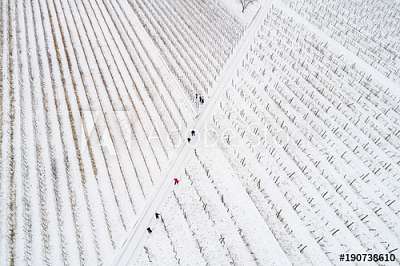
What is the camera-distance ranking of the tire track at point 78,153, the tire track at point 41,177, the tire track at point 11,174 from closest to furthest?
1. the tire track at point 11,174
2. the tire track at point 41,177
3. the tire track at point 78,153

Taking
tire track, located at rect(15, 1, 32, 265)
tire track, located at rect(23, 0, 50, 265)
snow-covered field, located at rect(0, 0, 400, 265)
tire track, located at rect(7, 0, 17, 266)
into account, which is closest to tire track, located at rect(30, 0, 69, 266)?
snow-covered field, located at rect(0, 0, 400, 265)

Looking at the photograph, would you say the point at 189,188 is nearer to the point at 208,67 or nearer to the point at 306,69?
the point at 208,67

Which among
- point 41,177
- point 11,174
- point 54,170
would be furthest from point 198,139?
point 11,174

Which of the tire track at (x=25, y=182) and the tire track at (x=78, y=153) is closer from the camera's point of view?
the tire track at (x=25, y=182)

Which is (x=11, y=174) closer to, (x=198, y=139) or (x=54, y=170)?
(x=54, y=170)

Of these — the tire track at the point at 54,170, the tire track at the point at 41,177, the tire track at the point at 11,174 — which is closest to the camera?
the tire track at the point at 11,174

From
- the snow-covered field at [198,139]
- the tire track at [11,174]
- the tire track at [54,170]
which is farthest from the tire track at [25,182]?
the tire track at [54,170]

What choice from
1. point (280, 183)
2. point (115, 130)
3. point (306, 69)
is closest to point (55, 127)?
point (115, 130)

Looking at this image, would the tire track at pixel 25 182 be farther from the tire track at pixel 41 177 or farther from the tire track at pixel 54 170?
the tire track at pixel 54 170
